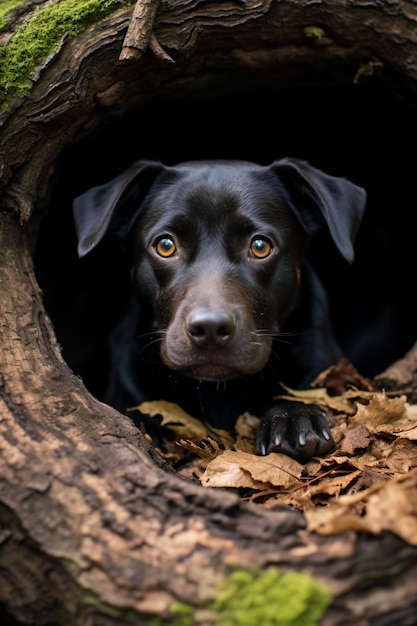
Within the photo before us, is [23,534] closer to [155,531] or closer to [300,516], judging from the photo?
[155,531]

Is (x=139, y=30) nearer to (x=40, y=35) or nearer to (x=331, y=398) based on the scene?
(x=40, y=35)

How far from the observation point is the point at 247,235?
316 cm

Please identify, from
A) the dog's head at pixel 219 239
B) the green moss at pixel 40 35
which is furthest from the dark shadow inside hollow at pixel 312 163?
the green moss at pixel 40 35

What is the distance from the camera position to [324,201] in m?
3.19

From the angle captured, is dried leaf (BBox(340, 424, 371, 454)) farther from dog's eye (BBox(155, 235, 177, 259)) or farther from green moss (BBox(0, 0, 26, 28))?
green moss (BBox(0, 0, 26, 28))

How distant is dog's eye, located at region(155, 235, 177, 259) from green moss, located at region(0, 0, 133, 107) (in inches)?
36.2

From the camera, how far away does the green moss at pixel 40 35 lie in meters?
2.94

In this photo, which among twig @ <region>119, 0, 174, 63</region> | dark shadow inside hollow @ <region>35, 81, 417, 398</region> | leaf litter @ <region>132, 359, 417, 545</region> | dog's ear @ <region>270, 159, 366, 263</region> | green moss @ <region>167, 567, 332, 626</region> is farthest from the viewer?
dark shadow inside hollow @ <region>35, 81, 417, 398</region>

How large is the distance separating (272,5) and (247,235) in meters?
1.16

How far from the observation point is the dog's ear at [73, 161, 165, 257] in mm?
3217

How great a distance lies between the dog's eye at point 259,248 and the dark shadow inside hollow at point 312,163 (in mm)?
1337

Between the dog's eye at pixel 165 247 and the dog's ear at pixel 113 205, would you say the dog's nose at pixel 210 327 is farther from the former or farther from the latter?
the dog's ear at pixel 113 205

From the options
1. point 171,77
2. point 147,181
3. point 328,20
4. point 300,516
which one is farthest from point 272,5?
point 300,516

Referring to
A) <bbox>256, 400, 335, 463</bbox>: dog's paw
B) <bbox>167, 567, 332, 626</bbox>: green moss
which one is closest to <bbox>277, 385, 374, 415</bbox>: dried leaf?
<bbox>256, 400, 335, 463</bbox>: dog's paw
